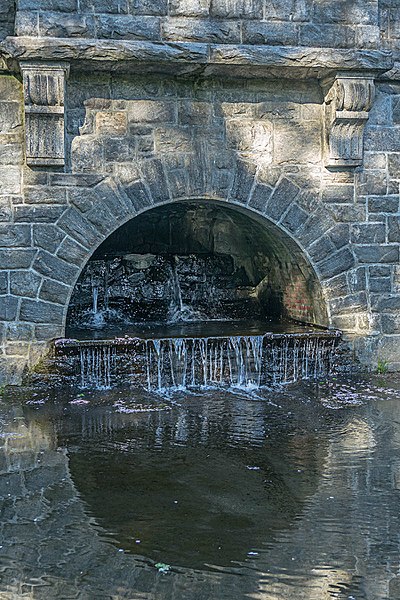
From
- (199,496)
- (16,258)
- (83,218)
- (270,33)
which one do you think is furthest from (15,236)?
(199,496)

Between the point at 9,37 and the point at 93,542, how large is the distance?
5362 mm

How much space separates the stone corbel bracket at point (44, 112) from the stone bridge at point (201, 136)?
0.05ft

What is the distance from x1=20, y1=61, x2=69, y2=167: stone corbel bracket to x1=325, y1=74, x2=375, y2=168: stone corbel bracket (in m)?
2.86

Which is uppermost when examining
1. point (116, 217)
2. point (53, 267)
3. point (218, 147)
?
point (218, 147)

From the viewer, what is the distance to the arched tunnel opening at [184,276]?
10930 mm

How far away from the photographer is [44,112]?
7.98 metres

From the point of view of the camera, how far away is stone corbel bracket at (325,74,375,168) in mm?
8562

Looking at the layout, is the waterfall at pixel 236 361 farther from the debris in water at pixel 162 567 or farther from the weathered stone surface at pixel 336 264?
the debris in water at pixel 162 567

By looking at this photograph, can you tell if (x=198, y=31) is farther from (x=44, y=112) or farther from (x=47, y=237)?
(x=47, y=237)

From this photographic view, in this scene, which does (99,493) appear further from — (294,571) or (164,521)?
(294,571)

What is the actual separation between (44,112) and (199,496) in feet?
14.9

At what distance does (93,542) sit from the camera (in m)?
4.23

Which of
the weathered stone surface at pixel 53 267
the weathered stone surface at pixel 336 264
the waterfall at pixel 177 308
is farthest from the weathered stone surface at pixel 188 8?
the waterfall at pixel 177 308

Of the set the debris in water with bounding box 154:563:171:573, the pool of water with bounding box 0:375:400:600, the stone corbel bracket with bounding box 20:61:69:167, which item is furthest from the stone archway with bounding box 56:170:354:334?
the debris in water with bounding box 154:563:171:573
